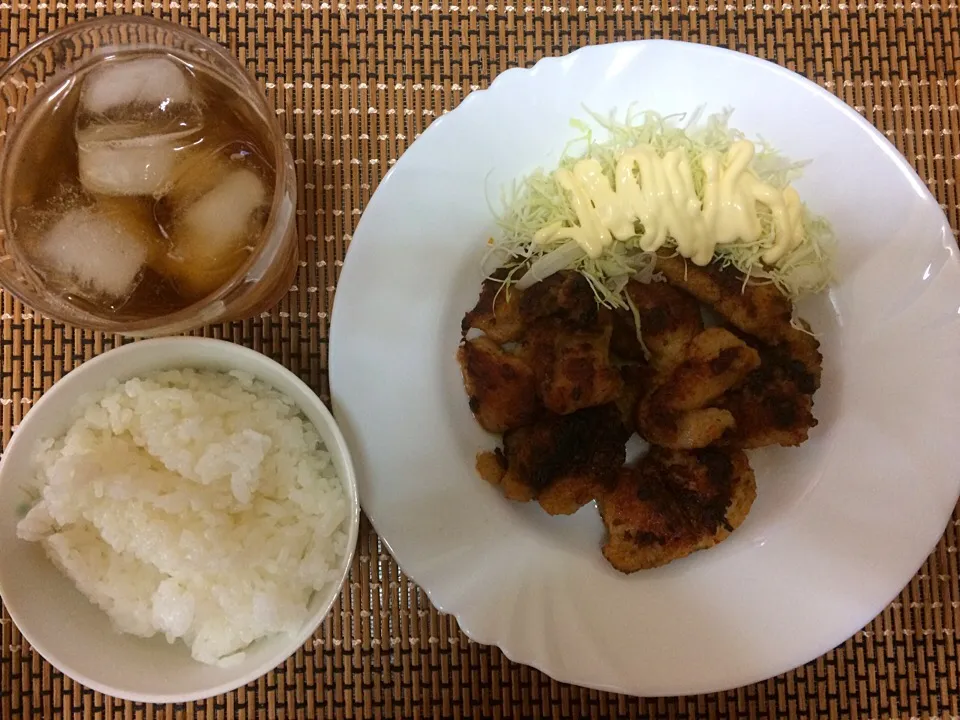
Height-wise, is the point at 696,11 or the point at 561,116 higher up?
the point at 696,11

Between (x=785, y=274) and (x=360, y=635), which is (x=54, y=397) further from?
(x=785, y=274)

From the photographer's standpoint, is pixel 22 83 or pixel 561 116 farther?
pixel 561 116

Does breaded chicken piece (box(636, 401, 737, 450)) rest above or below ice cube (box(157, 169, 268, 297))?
below

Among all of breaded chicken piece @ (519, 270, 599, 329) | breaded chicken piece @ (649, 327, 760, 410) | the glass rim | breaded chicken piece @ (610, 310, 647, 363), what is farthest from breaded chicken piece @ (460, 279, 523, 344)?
the glass rim

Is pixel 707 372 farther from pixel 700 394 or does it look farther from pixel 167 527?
pixel 167 527

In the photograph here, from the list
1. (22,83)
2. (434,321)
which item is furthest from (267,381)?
(22,83)

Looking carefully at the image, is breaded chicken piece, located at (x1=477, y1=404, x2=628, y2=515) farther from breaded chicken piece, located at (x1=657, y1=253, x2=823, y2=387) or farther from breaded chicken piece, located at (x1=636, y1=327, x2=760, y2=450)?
breaded chicken piece, located at (x1=657, y1=253, x2=823, y2=387)

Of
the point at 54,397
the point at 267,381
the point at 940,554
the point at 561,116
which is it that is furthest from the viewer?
the point at 940,554
